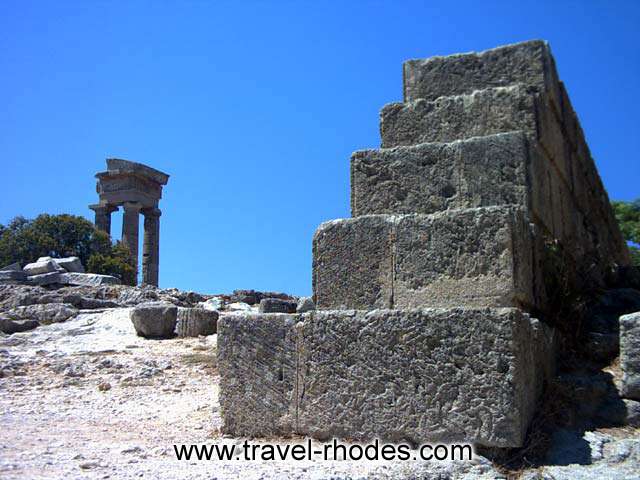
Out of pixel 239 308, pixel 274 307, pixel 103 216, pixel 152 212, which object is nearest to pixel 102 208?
pixel 103 216

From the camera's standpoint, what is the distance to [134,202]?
29.0 metres

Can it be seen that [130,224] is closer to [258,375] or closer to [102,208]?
[102,208]

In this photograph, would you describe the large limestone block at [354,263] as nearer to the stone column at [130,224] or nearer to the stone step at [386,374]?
the stone step at [386,374]

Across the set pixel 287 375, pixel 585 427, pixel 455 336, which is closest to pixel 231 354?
pixel 287 375

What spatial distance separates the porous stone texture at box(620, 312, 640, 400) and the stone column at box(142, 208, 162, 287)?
27.0m

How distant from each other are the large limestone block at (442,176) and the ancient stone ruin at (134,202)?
24.6m

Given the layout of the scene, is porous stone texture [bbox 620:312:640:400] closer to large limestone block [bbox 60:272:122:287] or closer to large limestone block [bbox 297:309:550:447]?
large limestone block [bbox 297:309:550:447]

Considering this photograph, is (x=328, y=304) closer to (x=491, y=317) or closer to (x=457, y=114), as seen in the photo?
(x=491, y=317)

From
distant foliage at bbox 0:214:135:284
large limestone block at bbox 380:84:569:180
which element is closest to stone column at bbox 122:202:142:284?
distant foliage at bbox 0:214:135:284

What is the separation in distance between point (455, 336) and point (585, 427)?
0.92m

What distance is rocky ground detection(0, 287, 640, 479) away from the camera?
11.0 ft

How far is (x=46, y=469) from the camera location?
3488 millimetres

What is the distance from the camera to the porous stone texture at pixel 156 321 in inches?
362

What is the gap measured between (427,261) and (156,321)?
A: 19.6 ft
